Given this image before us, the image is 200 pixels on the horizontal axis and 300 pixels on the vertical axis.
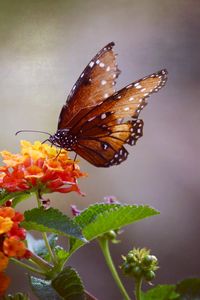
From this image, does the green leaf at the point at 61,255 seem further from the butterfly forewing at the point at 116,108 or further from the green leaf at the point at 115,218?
the butterfly forewing at the point at 116,108

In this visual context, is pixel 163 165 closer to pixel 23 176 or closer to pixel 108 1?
pixel 108 1

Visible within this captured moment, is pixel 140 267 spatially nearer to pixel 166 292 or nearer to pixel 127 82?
pixel 166 292

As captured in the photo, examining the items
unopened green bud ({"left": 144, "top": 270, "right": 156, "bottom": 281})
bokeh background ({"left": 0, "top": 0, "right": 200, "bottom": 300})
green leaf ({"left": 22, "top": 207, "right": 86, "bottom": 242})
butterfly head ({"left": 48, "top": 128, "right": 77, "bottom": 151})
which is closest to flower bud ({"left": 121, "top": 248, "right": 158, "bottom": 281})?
unopened green bud ({"left": 144, "top": 270, "right": 156, "bottom": 281})

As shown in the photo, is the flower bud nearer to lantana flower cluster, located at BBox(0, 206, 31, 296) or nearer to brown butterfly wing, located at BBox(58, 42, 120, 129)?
lantana flower cluster, located at BBox(0, 206, 31, 296)

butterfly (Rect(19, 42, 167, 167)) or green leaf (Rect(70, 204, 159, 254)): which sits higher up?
butterfly (Rect(19, 42, 167, 167))

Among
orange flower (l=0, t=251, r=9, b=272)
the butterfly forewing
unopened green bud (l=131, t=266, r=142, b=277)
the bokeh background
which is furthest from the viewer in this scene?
the bokeh background

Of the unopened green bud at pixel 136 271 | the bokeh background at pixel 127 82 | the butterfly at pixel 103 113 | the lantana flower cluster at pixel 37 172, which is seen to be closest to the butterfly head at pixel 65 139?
the butterfly at pixel 103 113

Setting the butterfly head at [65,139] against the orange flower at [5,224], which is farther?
the butterfly head at [65,139]
